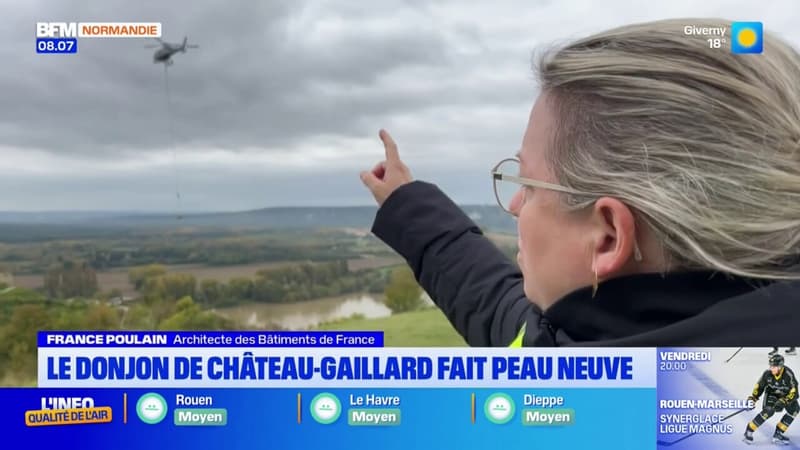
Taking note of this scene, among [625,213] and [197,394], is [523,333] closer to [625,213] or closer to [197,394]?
[625,213]

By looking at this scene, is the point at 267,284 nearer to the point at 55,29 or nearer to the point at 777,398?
the point at 55,29

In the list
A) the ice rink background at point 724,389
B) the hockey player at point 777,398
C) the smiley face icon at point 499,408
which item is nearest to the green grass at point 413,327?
the smiley face icon at point 499,408

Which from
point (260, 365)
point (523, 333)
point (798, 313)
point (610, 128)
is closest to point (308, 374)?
point (260, 365)

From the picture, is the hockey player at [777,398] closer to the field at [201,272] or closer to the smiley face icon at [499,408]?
the smiley face icon at [499,408]

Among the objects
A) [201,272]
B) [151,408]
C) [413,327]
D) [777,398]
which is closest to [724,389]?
[777,398]

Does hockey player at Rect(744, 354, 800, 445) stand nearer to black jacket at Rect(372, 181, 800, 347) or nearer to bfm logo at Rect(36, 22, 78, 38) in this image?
black jacket at Rect(372, 181, 800, 347)

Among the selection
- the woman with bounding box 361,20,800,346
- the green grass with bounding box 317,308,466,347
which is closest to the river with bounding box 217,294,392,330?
the green grass with bounding box 317,308,466,347
